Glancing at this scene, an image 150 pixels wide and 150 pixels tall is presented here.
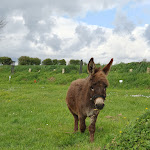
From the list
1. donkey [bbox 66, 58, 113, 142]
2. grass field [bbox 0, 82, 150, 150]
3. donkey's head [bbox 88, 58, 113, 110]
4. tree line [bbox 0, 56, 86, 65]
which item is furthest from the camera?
tree line [bbox 0, 56, 86, 65]

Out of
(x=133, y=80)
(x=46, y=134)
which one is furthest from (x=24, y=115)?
(x=133, y=80)

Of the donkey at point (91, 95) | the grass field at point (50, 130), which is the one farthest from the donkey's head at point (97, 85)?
the grass field at point (50, 130)

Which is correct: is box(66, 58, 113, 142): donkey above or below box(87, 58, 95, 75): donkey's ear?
below

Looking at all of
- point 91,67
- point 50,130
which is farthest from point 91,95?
point 50,130

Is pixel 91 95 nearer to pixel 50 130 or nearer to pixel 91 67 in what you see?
pixel 91 67

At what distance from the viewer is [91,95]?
16.1 feet

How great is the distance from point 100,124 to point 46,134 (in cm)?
216

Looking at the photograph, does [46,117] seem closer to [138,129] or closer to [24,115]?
[24,115]

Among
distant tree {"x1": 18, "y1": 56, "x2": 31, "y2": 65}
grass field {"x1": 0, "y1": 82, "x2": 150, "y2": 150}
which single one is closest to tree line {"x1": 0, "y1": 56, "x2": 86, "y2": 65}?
distant tree {"x1": 18, "y1": 56, "x2": 31, "y2": 65}

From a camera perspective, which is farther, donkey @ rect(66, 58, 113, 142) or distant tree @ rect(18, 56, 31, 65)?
distant tree @ rect(18, 56, 31, 65)

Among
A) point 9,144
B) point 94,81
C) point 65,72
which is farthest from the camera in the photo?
point 65,72

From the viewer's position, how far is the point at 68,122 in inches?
305

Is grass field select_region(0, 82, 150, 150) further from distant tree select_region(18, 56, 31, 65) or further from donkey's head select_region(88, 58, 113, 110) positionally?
distant tree select_region(18, 56, 31, 65)

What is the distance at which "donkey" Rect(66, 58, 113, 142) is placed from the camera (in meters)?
4.62
